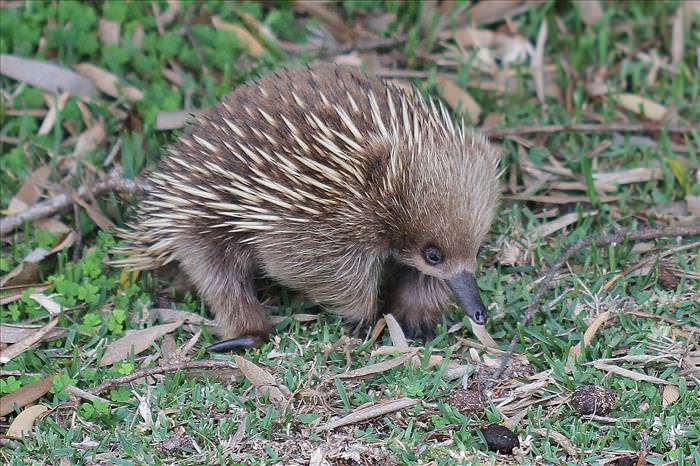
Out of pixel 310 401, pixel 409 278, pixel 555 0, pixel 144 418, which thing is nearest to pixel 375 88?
pixel 409 278

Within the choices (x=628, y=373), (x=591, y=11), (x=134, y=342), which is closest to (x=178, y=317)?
(x=134, y=342)

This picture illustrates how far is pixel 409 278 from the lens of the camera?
4141mm

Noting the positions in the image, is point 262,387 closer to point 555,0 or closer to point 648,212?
point 648,212

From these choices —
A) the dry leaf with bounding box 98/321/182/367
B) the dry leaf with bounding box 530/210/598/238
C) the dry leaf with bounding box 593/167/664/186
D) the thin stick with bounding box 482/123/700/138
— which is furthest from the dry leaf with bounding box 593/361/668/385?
the dry leaf with bounding box 98/321/182/367

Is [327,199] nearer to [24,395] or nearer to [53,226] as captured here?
[24,395]

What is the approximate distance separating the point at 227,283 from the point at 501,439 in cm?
132

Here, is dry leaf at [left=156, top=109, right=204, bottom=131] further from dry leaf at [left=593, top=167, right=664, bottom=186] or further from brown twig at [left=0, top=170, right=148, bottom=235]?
dry leaf at [left=593, top=167, right=664, bottom=186]

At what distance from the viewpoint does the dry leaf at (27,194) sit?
4836 mm

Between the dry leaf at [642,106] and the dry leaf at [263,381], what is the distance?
2.60 m

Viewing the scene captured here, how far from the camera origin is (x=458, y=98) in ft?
17.5

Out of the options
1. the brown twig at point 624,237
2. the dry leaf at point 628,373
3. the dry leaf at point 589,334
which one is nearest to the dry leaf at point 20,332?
the brown twig at point 624,237

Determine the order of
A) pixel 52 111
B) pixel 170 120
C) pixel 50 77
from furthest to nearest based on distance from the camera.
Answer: pixel 50 77
pixel 52 111
pixel 170 120

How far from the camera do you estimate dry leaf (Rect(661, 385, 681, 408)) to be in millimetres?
3633

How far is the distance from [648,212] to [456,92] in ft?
4.10
